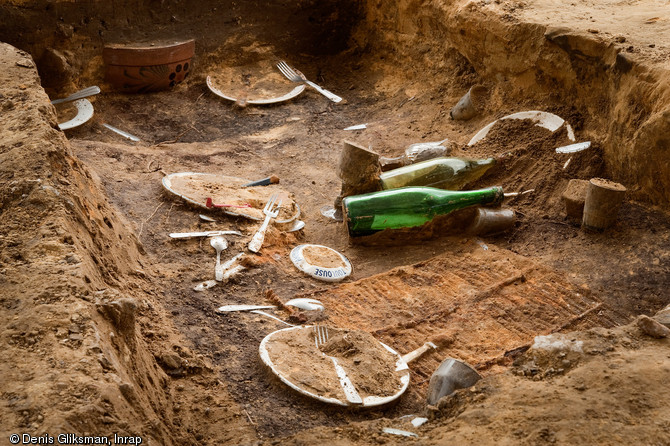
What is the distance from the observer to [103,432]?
2320mm

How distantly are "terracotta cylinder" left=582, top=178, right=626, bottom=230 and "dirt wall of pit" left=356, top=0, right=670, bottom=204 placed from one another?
32cm

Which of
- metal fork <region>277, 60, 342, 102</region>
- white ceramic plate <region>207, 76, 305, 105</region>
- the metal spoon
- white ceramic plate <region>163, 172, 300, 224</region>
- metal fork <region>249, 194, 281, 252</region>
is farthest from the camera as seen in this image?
metal fork <region>277, 60, 342, 102</region>

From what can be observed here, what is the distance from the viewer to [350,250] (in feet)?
16.8

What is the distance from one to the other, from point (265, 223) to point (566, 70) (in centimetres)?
267

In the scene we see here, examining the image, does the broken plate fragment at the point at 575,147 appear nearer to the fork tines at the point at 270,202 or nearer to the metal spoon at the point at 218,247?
the fork tines at the point at 270,202

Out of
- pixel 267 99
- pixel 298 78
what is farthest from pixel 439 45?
pixel 267 99

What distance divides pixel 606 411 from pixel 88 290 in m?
1.95

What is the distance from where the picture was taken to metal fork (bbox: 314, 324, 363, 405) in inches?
131

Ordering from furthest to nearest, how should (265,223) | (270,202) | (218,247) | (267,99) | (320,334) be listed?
(267,99)
(270,202)
(265,223)
(218,247)
(320,334)

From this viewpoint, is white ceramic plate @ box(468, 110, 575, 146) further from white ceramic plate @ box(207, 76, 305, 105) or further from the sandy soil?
white ceramic plate @ box(207, 76, 305, 105)

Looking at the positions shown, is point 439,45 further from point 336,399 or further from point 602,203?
point 336,399

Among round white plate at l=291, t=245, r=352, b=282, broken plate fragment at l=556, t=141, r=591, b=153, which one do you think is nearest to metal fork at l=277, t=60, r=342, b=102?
broken plate fragment at l=556, t=141, r=591, b=153

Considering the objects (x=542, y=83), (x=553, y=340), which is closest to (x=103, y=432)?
(x=553, y=340)

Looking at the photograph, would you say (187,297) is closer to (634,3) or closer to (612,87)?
(612,87)
